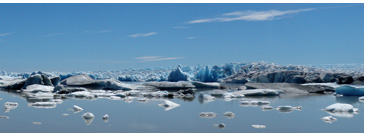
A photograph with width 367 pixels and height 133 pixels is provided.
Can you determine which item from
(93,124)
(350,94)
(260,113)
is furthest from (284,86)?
(93,124)

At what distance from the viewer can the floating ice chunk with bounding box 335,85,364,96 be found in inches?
360

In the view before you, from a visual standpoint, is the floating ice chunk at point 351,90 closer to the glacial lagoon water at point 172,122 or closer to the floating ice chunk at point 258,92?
the floating ice chunk at point 258,92

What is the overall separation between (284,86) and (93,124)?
304 inches

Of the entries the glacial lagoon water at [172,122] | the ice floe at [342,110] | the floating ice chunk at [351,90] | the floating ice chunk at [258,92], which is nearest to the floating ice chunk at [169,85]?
the floating ice chunk at [258,92]

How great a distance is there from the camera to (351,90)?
9359mm

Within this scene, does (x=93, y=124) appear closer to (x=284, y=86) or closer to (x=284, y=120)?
(x=284, y=120)

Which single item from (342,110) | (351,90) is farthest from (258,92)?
(342,110)

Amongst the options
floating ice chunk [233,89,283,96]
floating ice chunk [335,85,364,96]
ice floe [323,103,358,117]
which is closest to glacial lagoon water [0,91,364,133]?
ice floe [323,103,358,117]

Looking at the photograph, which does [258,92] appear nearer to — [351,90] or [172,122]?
[351,90]

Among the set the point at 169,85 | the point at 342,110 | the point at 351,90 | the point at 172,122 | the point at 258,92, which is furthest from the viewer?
the point at 169,85

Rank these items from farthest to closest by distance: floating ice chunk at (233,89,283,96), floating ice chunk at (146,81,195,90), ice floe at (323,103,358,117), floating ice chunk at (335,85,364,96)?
floating ice chunk at (146,81,195,90), floating ice chunk at (335,85,364,96), floating ice chunk at (233,89,283,96), ice floe at (323,103,358,117)

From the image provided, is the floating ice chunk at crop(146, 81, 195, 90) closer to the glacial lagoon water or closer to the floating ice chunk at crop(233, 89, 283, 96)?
the floating ice chunk at crop(233, 89, 283, 96)

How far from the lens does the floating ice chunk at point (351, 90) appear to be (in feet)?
30.0

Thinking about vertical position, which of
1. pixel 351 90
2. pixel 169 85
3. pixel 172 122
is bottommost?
pixel 172 122
